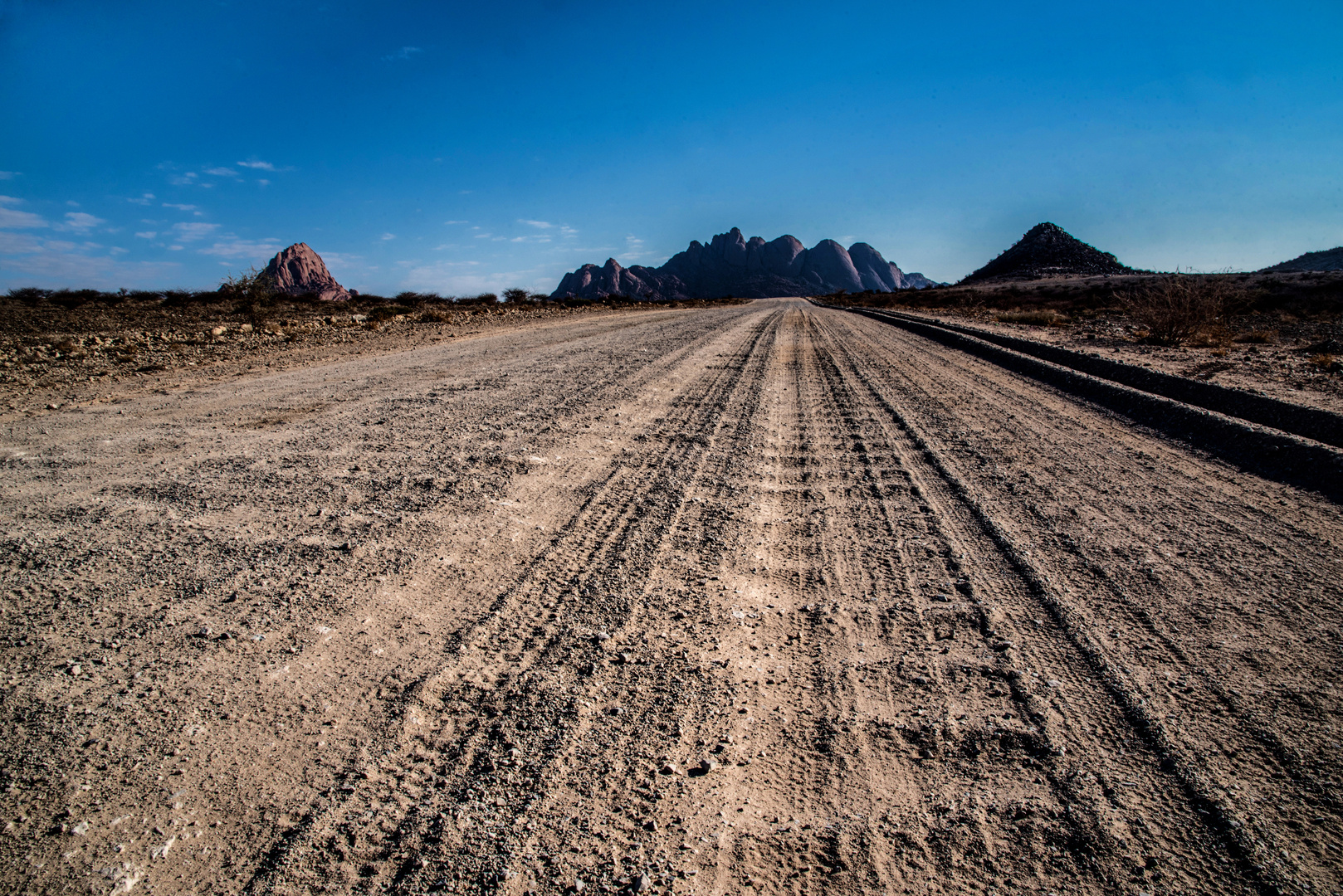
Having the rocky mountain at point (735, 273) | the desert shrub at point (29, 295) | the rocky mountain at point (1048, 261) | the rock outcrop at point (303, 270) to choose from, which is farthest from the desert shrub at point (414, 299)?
the rocky mountain at point (735, 273)

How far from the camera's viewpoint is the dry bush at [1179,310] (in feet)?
40.0

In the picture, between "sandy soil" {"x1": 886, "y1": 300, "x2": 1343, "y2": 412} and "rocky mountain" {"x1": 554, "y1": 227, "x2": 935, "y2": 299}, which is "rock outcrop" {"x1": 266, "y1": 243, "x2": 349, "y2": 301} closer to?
"rocky mountain" {"x1": 554, "y1": 227, "x2": 935, "y2": 299}

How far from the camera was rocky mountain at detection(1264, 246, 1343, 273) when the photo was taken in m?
57.0

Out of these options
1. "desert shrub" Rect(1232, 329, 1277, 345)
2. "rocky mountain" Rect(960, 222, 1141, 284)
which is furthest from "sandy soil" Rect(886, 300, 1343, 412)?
"rocky mountain" Rect(960, 222, 1141, 284)

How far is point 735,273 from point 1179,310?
17385 cm

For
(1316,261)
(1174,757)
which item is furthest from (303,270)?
(1316,261)

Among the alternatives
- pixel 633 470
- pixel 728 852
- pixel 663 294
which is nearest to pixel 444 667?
pixel 728 852

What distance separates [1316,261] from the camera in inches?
2410

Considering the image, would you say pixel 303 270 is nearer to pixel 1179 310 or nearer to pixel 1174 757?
pixel 1179 310

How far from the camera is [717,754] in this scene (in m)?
2.03

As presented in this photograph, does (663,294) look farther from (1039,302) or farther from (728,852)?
(728,852)

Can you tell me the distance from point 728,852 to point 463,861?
76 centimetres

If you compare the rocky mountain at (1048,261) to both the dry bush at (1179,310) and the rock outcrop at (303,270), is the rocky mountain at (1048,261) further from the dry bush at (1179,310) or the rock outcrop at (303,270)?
the rock outcrop at (303,270)

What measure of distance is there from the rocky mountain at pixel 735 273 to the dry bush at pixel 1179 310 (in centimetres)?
14992
